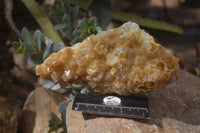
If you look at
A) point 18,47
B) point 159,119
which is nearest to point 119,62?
point 159,119

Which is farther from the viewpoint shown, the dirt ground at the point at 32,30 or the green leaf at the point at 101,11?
the dirt ground at the point at 32,30

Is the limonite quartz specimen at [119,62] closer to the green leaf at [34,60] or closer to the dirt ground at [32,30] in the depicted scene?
the green leaf at [34,60]

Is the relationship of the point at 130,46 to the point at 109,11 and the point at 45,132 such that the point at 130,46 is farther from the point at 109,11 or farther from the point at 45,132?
the point at 45,132

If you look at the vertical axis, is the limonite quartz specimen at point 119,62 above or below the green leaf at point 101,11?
below

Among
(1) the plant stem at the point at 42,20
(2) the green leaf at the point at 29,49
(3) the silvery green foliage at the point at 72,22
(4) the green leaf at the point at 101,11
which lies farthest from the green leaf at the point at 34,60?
(4) the green leaf at the point at 101,11

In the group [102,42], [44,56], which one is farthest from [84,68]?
[44,56]

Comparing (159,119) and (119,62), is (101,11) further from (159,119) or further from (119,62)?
(159,119)

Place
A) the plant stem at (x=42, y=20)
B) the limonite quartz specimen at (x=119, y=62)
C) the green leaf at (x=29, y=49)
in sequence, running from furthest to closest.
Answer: the plant stem at (x=42, y=20) → the green leaf at (x=29, y=49) → the limonite quartz specimen at (x=119, y=62)
